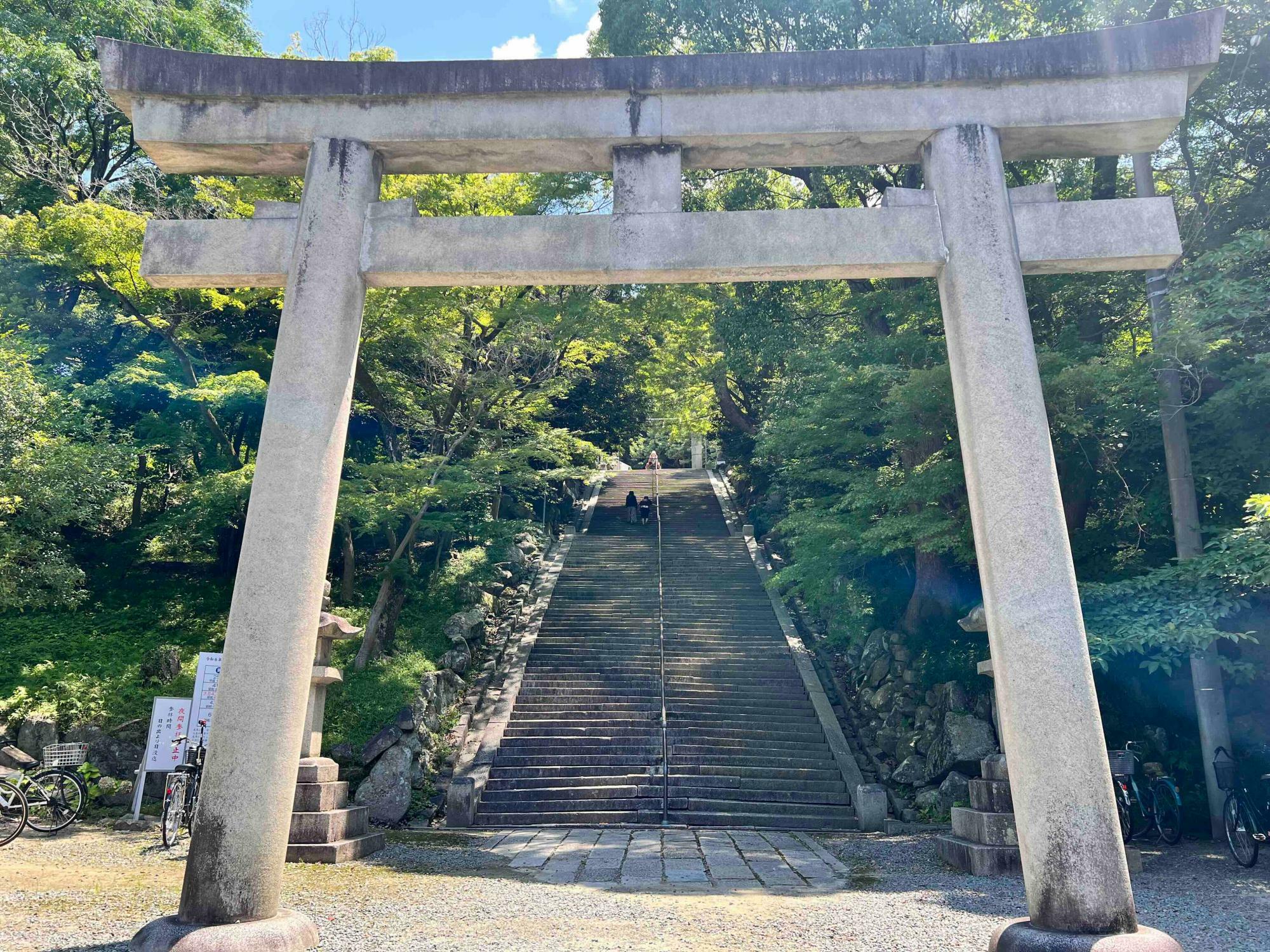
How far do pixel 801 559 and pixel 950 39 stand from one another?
8280mm

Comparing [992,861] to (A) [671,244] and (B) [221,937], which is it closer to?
(A) [671,244]

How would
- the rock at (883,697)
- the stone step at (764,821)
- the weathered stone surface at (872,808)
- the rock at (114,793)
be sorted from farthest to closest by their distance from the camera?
the rock at (883,697), the rock at (114,793), the stone step at (764,821), the weathered stone surface at (872,808)

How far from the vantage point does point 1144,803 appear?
9.72 m

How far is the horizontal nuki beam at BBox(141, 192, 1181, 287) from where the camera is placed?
A: 5.58 metres

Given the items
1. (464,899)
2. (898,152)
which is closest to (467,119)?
A: (898,152)

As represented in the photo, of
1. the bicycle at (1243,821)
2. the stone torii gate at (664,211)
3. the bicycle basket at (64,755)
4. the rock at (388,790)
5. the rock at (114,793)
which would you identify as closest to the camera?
the stone torii gate at (664,211)

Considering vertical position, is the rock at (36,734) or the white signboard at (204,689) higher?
the white signboard at (204,689)

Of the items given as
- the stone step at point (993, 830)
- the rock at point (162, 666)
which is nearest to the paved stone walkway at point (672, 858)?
the stone step at point (993, 830)

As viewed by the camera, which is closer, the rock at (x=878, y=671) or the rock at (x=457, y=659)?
the rock at (x=878, y=671)

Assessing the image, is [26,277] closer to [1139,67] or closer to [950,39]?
[950,39]

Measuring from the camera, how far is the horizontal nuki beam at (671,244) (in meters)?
5.58

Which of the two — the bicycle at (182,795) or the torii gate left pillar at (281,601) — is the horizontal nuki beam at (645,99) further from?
the bicycle at (182,795)

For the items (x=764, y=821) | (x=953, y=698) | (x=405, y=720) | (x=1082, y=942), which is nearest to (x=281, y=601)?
(x=1082, y=942)

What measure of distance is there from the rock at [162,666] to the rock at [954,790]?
11341 mm
